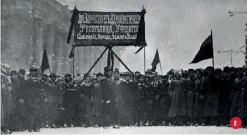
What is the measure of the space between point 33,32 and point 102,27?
54.5ft

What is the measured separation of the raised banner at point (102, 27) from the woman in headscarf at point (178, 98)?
5.58ft

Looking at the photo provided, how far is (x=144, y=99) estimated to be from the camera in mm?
11758

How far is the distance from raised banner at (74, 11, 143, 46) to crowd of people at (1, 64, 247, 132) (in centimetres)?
89

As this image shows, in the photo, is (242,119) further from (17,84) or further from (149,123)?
(17,84)

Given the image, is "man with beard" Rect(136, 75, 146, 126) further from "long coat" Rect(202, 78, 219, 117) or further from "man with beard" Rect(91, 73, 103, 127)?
"long coat" Rect(202, 78, 219, 117)

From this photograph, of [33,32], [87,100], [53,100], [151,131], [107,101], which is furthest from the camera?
[33,32]

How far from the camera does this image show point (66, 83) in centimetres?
1157

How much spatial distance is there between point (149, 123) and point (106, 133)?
2358mm

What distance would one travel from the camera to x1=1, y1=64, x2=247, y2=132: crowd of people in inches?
446

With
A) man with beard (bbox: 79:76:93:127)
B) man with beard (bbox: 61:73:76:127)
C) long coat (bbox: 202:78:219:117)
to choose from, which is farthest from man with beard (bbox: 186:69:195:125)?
man with beard (bbox: 61:73:76:127)

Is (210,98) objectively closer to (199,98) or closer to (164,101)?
(199,98)

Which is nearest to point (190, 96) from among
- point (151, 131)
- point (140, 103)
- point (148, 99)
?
point (148, 99)

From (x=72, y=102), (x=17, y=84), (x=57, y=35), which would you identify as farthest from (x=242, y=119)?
(x=57, y=35)

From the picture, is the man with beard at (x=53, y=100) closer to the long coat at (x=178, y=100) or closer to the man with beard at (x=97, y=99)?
the man with beard at (x=97, y=99)
